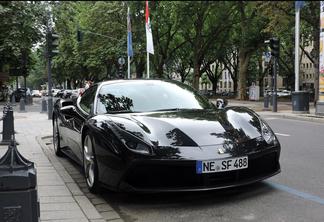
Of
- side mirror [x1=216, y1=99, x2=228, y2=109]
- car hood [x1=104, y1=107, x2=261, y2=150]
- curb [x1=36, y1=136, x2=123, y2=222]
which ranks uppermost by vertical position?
side mirror [x1=216, y1=99, x2=228, y2=109]

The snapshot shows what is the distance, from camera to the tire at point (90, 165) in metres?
5.38

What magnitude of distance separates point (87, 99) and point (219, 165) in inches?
103

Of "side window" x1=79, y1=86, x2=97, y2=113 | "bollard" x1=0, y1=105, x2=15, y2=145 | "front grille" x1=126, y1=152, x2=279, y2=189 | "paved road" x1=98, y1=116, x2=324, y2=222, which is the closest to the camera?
"paved road" x1=98, y1=116, x2=324, y2=222

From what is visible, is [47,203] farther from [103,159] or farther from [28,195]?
[28,195]

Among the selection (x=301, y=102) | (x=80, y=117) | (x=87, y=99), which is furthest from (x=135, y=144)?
(x=301, y=102)

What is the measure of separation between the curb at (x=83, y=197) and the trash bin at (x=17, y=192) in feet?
3.92

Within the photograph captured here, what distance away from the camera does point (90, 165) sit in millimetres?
5590

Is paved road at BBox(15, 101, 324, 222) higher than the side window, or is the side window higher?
the side window

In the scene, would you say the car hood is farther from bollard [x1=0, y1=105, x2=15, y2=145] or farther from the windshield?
bollard [x1=0, y1=105, x2=15, y2=145]

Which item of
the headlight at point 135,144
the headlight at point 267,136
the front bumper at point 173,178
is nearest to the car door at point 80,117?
the headlight at point 135,144

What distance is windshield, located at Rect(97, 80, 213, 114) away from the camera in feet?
19.5

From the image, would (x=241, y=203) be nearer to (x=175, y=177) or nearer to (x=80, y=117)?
(x=175, y=177)

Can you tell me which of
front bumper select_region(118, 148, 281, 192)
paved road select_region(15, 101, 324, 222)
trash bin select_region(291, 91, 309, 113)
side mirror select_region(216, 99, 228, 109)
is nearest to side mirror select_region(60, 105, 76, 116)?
paved road select_region(15, 101, 324, 222)

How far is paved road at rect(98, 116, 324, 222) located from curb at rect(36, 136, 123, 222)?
0.40ft
